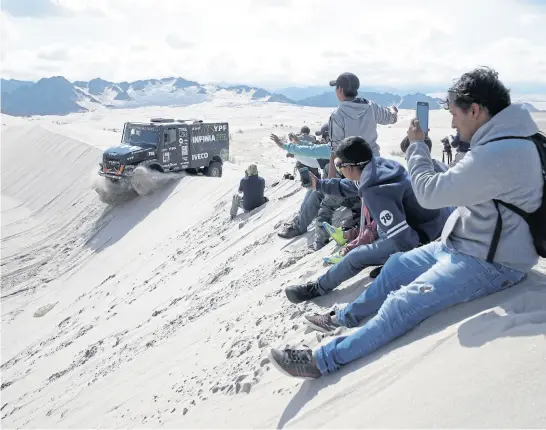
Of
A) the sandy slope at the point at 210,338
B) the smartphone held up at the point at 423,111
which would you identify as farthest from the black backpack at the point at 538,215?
the smartphone held up at the point at 423,111

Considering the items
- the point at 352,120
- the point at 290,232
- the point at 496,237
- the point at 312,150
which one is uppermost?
the point at 352,120

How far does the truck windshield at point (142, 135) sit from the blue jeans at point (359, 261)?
39.9ft

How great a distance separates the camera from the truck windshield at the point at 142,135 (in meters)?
15.9

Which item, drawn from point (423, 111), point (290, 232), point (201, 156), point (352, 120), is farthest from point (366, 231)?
point (201, 156)

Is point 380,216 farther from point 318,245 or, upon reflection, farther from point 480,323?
point 318,245

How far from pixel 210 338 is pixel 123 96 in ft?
460

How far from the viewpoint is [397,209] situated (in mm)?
4391

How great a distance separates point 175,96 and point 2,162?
11013cm

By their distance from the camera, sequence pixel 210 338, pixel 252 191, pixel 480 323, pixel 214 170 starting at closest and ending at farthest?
pixel 480 323 < pixel 210 338 < pixel 252 191 < pixel 214 170

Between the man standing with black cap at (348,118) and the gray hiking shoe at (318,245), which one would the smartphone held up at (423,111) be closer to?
the man standing with black cap at (348,118)

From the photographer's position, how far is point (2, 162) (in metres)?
27.8

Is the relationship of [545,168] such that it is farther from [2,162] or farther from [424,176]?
[2,162]

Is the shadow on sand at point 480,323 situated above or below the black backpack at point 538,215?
below

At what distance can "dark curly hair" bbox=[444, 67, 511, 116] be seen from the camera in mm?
3039
